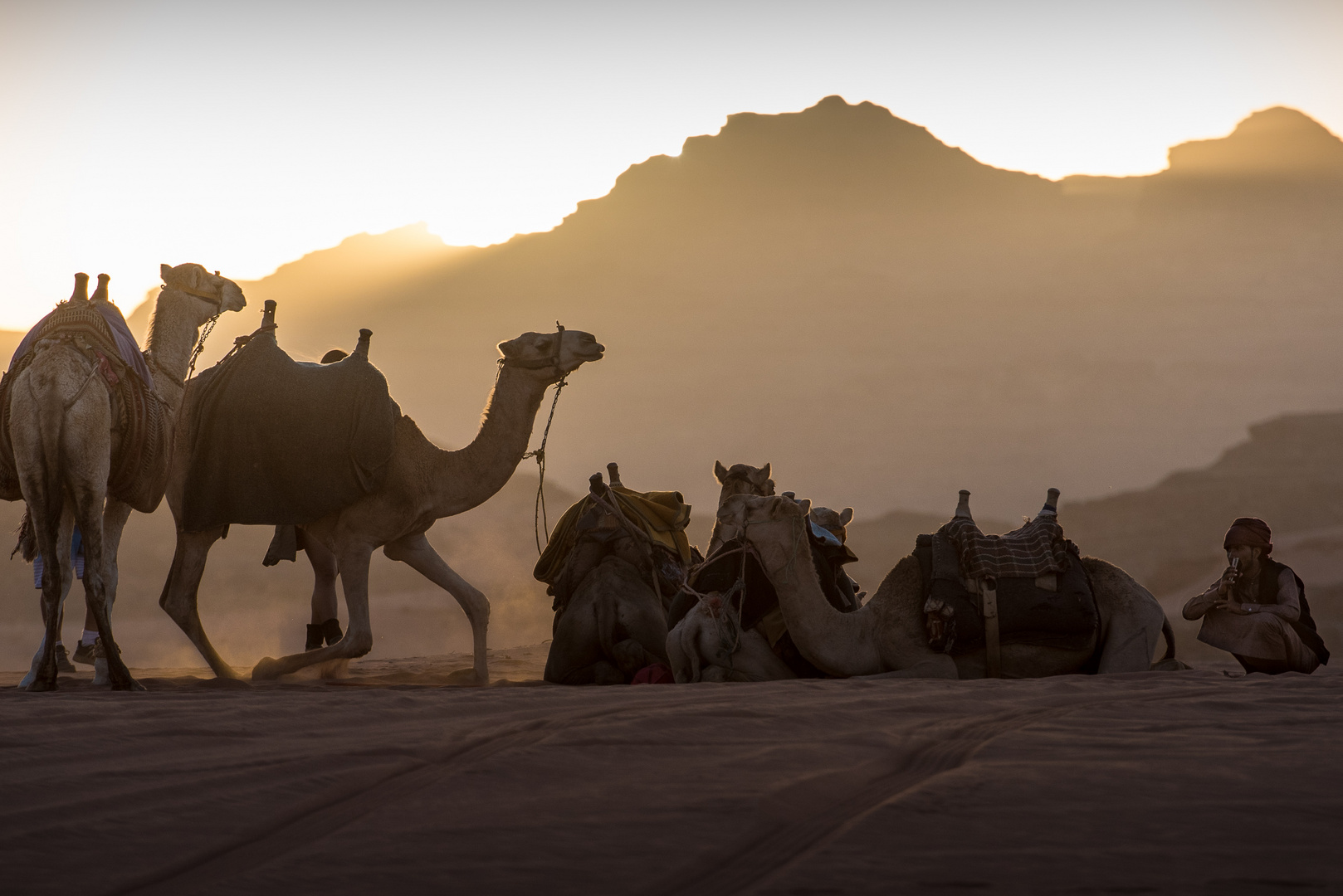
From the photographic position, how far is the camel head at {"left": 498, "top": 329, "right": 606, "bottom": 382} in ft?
28.4

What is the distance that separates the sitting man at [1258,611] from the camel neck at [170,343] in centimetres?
628

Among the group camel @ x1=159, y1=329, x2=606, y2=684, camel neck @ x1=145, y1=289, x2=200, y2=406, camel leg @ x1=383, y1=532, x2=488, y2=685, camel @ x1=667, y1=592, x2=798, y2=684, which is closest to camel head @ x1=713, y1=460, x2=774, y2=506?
camel @ x1=667, y1=592, x2=798, y2=684

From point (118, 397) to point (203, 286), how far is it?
5.59 feet

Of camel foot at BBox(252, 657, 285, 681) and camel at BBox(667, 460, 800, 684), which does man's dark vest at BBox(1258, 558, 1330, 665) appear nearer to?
camel at BBox(667, 460, 800, 684)

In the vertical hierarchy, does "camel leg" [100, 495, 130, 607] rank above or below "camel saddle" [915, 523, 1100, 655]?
above

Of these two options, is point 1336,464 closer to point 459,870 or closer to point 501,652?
point 501,652

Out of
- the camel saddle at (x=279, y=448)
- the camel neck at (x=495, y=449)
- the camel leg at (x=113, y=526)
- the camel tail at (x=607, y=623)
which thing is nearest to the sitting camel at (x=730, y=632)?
the camel tail at (x=607, y=623)

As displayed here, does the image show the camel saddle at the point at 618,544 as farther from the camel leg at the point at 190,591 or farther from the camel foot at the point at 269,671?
the camel leg at the point at 190,591

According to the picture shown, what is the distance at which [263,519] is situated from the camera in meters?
8.23

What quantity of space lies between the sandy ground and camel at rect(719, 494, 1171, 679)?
1767mm

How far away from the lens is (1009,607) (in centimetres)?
688

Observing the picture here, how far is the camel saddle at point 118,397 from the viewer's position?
7398mm

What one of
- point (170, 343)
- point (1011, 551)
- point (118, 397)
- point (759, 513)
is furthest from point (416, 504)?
point (1011, 551)

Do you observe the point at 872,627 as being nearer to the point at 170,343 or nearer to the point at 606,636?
the point at 606,636
